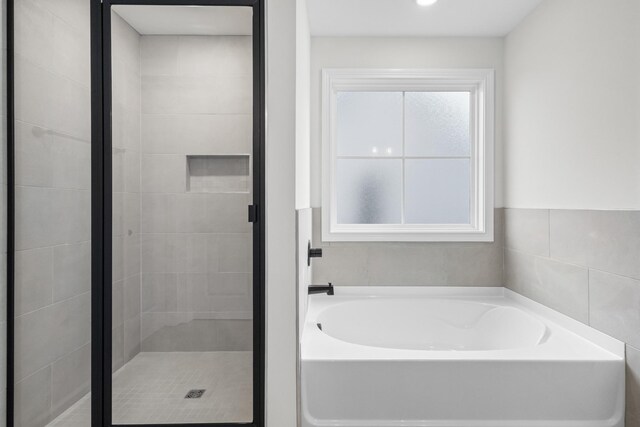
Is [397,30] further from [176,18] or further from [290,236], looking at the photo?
[290,236]

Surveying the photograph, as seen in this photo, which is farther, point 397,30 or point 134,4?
point 397,30

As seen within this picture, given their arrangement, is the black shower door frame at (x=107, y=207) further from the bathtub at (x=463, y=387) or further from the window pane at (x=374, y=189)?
the window pane at (x=374, y=189)

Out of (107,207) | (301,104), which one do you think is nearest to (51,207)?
(107,207)

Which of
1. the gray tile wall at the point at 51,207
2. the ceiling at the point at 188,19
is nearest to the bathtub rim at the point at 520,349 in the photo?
the gray tile wall at the point at 51,207

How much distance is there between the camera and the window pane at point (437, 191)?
108 inches

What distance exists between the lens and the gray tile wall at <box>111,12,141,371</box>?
1.57 metres

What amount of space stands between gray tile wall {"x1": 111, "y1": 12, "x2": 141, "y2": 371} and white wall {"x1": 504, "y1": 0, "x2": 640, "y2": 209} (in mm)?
1893

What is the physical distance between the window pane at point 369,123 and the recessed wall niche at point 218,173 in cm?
126

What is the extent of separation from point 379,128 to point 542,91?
38.1 inches

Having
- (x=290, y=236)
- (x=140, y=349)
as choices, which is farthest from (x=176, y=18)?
(x=140, y=349)

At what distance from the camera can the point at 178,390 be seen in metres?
1.60

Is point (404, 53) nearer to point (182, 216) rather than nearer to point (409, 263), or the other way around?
point (409, 263)

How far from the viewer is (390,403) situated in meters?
1.54

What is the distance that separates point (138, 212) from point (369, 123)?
Result: 5.45 ft
